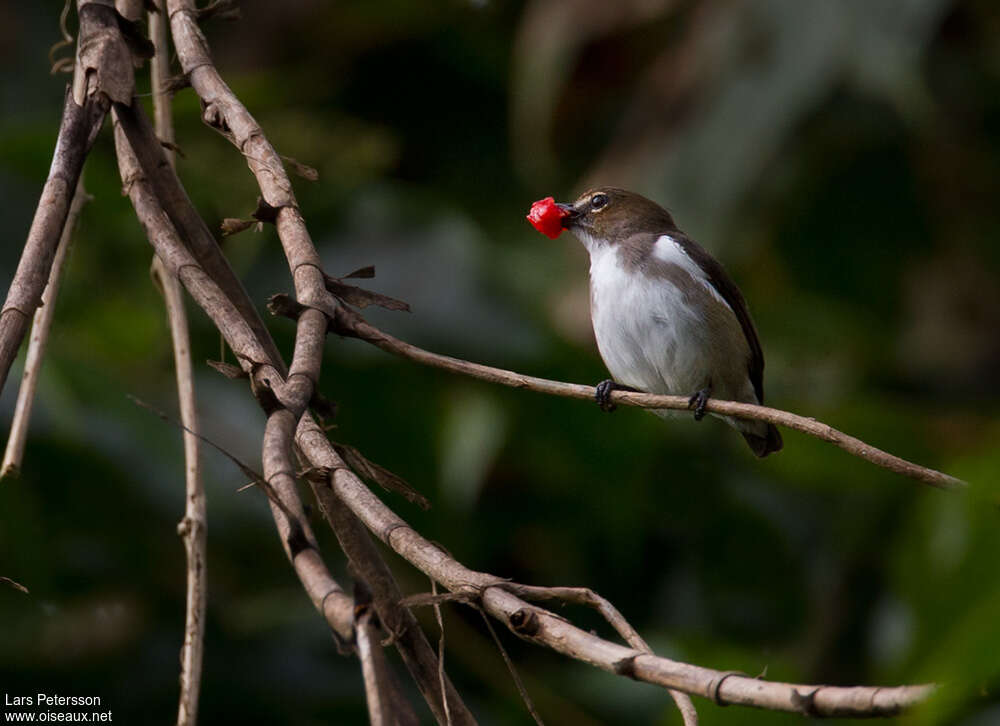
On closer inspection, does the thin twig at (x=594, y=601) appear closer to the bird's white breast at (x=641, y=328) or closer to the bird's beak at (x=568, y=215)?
the bird's white breast at (x=641, y=328)

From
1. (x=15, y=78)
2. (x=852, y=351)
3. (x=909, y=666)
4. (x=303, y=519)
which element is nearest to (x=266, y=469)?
(x=303, y=519)

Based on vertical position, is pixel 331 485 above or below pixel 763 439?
below

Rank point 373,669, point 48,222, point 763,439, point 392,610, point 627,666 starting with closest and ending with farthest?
1. point 373,669
2. point 627,666
3. point 392,610
4. point 48,222
5. point 763,439

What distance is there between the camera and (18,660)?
17.8 feet

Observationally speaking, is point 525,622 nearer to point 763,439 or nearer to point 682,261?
point 682,261

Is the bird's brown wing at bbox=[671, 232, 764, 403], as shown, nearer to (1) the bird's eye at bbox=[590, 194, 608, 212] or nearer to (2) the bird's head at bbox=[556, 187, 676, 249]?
(2) the bird's head at bbox=[556, 187, 676, 249]

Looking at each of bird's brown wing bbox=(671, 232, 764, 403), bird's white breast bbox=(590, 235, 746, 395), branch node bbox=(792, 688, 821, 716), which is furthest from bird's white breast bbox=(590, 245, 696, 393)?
branch node bbox=(792, 688, 821, 716)

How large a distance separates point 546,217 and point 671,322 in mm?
634

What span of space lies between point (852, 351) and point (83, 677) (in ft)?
15.8

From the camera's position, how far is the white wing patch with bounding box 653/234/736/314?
182 inches

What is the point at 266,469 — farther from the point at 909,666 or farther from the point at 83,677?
the point at 83,677

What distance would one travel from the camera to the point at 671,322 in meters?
4.48

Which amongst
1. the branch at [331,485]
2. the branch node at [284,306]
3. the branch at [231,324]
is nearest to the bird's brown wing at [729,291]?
the branch at [331,485]

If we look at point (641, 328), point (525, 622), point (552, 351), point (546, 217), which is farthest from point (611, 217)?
point (525, 622)
